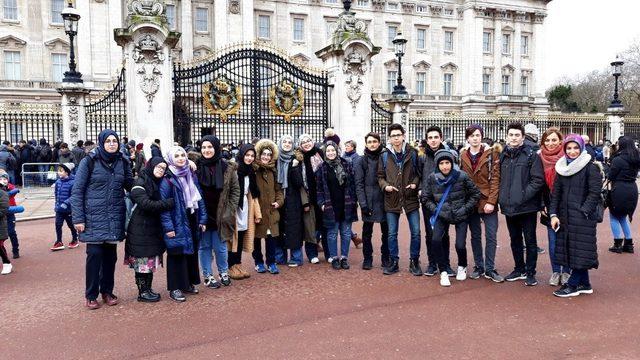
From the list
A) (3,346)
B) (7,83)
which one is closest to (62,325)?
(3,346)

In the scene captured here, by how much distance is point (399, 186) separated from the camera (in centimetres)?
673

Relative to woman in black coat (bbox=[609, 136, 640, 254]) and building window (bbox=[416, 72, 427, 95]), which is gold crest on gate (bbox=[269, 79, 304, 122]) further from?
building window (bbox=[416, 72, 427, 95])

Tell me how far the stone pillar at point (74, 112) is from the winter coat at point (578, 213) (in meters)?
13.9

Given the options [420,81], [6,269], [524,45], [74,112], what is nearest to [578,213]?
[6,269]

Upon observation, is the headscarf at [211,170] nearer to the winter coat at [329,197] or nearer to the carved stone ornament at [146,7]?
the winter coat at [329,197]

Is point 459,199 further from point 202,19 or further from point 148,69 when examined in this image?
point 202,19

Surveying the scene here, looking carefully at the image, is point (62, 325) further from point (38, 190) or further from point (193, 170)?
point (38, 190)

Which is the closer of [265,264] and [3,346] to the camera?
[3,346]

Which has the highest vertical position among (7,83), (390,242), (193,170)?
(7,83)

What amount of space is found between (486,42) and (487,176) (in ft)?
163

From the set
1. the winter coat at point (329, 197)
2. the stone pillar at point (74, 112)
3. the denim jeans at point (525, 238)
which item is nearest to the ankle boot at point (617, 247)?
the denim jeans at point (525, 238)

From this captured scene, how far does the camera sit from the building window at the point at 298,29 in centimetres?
4534

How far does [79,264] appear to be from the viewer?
758cm

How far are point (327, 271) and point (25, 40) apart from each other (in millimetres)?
39653
